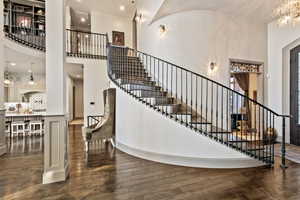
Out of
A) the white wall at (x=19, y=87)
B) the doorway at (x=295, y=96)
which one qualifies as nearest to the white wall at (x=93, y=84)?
the white wall at (x=19, y=87)

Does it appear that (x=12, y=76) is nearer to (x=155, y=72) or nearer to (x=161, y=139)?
(x=155, y=72)

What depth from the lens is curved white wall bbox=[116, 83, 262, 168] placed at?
345 cm

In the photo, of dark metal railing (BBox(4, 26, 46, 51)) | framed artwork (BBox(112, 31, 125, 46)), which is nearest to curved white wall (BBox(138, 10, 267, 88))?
framed artwork (BBox(112, 31, 125, 46))

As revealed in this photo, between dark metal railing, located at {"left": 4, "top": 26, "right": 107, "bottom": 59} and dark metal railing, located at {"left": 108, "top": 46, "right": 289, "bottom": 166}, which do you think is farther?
dark metal railing, located at {"left": 4, "top": 26, "right": 107, "bottom": 59}

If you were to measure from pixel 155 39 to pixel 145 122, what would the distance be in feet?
9.58

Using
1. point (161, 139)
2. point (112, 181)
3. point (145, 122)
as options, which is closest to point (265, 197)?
point (161, 139)

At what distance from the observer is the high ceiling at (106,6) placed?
8016 mm

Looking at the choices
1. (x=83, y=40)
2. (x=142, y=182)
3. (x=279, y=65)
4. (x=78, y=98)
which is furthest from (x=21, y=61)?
(x=279, y=65)

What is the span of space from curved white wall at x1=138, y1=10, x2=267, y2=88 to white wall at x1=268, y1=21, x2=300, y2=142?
2.35 feet

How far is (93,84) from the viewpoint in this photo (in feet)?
25.8

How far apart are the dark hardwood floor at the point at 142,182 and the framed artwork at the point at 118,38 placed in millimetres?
6859

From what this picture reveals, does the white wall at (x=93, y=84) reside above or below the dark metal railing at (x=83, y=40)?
below

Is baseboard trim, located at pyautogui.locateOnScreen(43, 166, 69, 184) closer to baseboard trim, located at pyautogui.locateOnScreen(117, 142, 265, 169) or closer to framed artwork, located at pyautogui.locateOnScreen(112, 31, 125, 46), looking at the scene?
baseboard trim, located at pyautogui.locateOnScreen(117, 142, 265, 169)

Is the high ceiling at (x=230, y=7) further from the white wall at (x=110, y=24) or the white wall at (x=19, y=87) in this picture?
the white wall at (x=19, y=87)
